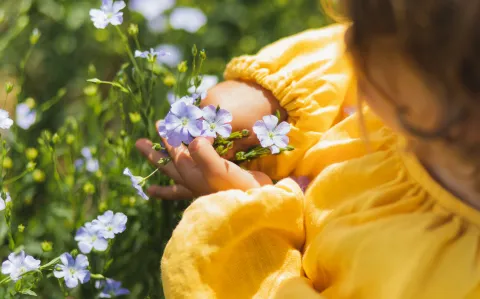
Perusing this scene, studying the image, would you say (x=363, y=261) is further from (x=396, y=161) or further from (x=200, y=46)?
(x=200, y=46)

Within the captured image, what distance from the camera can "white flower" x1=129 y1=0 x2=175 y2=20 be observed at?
1800 mm

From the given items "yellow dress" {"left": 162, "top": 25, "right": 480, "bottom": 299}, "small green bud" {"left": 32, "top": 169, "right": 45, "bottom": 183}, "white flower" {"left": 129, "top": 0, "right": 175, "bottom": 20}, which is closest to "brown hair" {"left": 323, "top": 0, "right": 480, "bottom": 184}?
"yellow dress" {"left": 162, "top": 25, "right": 480, "bottom": 299}

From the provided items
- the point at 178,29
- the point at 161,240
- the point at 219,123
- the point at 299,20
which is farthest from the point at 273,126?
the point at 299,20

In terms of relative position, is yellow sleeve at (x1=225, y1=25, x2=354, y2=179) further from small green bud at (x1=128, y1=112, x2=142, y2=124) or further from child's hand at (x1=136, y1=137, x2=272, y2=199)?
small green bud at (x1=128, y1=112, x2=142, y2=124)

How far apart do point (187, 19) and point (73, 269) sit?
85cm

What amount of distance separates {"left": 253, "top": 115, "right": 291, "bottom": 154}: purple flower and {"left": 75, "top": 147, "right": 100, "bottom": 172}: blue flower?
0.42 m

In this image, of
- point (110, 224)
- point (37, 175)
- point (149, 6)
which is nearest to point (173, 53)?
point (149, 6)

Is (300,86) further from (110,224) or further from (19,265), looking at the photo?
(19,265)

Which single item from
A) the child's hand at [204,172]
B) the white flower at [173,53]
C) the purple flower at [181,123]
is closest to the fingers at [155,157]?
the child's hand at [204,172]

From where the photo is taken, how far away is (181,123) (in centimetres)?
117

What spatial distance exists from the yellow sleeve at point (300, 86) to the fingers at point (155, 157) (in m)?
0.14

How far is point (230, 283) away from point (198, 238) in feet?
0.30

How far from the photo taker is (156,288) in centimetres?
141

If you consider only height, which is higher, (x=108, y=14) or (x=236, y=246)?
(x=108, y=14)
